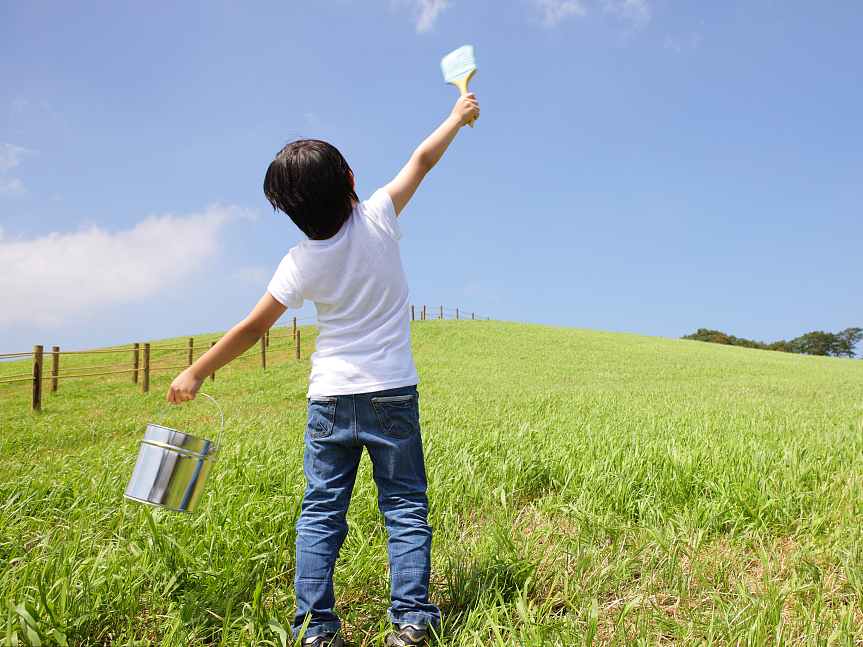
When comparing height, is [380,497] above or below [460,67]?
below

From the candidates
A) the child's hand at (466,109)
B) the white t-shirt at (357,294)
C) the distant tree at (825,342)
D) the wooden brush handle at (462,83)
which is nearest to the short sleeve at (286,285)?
the white t-shirt at (357,294)

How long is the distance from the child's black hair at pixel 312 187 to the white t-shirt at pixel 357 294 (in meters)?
0.06

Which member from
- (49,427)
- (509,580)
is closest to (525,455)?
(509,580)

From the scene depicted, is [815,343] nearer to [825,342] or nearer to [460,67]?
[825,342]

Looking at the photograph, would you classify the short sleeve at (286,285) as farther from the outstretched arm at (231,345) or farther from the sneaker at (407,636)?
the sneaker at (407,636)

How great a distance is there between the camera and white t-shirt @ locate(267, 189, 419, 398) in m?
1.86

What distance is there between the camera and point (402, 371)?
187 centimetres

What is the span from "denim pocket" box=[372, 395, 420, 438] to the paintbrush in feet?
4.78

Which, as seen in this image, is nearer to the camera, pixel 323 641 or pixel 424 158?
pixel 323 641

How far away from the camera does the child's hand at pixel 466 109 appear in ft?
6.94

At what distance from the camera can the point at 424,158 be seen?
2057 millimetres

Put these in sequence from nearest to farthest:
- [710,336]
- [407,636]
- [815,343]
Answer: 1. [407,636]
2. [710,336]
3. [815,343]

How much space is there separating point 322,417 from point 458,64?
5.80 ft

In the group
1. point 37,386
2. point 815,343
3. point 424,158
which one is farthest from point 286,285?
point 815,343
